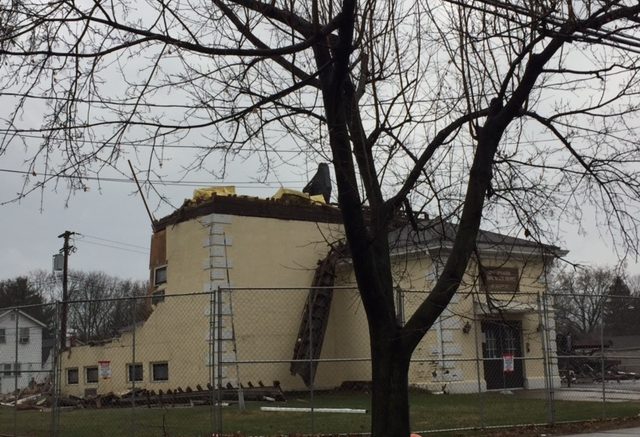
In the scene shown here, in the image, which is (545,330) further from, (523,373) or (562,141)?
(523,373)

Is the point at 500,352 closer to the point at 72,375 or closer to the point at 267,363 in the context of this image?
the point at 267,363

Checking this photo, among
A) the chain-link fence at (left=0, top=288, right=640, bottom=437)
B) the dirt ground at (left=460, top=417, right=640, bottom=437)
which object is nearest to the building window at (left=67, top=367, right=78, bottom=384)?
the chain-link fence at (left=0, top=288, right=640, bottom=437)

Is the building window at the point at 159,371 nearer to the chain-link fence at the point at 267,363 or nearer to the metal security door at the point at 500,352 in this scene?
the chain-link fence at the point at 267,363

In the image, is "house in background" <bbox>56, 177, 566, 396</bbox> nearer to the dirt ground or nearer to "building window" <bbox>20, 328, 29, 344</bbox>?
"building window" <bbox>20, 328, 29, 344</bbox>

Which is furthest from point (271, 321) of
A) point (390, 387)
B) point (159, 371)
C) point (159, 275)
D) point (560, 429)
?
point (390, 387)

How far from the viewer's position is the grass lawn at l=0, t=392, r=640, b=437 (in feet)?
45.8

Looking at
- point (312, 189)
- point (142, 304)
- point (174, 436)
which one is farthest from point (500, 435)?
point (142, 304)

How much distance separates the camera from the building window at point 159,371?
22.2m

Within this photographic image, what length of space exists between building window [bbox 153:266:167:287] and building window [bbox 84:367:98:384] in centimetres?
428

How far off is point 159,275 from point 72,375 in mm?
4733

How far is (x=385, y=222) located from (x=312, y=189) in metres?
18.3

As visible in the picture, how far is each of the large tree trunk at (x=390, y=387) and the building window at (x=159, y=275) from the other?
742 inches

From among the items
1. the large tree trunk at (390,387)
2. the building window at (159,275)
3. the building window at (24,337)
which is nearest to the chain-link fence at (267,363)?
the building window at (24,337)

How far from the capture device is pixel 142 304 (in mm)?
26109
